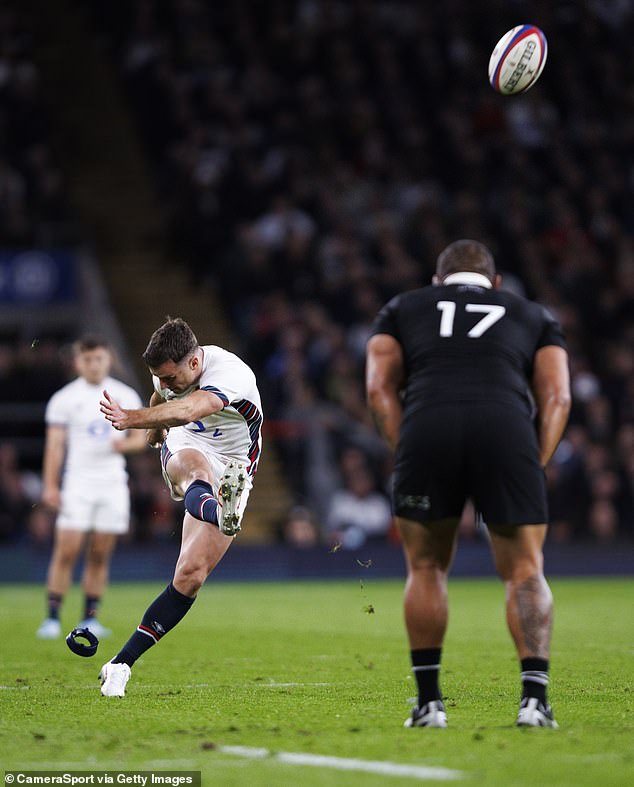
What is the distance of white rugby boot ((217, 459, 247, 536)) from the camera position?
863 centimetres

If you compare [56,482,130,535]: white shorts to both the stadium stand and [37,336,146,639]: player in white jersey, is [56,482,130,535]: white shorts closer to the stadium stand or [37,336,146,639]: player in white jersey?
[37,336,146,639]: player in white jersey

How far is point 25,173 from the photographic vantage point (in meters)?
24.4

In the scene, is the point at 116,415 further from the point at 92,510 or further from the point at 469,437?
the point at 92,510

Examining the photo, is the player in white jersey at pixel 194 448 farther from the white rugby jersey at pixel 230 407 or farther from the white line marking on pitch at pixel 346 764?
the white line marking on pitch at pixel 346 764

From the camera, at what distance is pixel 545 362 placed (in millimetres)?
7148

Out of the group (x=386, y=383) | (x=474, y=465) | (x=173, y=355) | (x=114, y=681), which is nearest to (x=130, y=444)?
(x=114, y=681)

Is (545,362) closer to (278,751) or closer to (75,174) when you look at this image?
(278,751)

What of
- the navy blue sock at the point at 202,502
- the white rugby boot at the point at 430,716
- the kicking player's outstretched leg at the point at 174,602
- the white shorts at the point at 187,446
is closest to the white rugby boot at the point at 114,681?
the kicking player's outstretched leg at the point at 174,602

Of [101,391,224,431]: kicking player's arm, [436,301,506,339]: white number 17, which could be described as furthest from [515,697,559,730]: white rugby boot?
[101,391,224,431]: kicking player's arm

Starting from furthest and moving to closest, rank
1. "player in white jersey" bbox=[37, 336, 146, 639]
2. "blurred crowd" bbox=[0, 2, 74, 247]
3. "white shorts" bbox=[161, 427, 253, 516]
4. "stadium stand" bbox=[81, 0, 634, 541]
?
"blurred crowd" bbox=[0, 2, 74, 247] < "stadium stand" bbox=[81, 0, 634, 541] < "player in white jersey" bbox=[37, 336, 146, 639] < "white shorts" bbox=[161, 427, 253, 516]

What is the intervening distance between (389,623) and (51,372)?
844 centimetres

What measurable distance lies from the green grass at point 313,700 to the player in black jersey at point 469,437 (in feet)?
1.50

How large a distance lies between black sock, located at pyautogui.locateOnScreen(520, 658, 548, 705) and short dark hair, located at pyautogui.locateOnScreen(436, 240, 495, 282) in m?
1.82

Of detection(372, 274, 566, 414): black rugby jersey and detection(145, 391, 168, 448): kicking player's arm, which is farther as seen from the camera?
detection(145, 391, 168, 448): kicking player's arm
